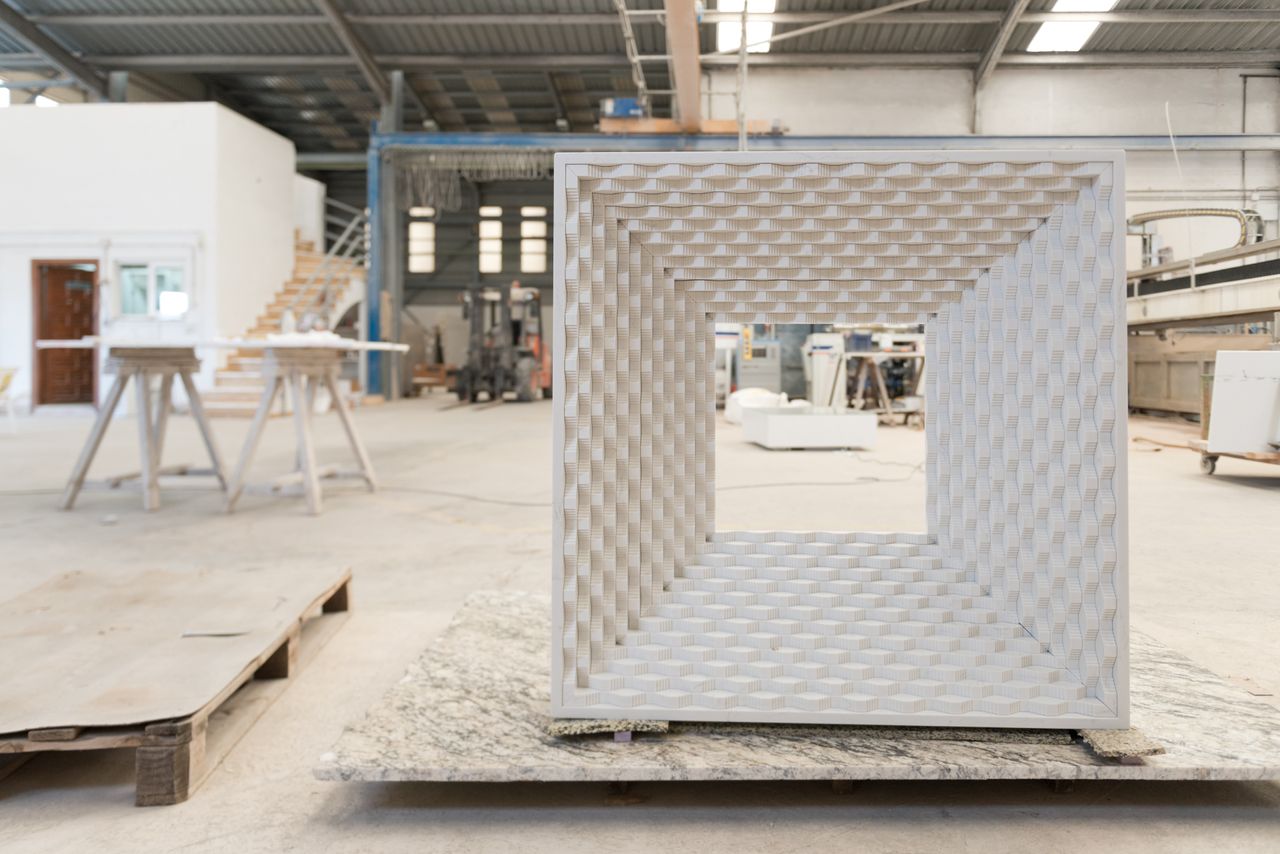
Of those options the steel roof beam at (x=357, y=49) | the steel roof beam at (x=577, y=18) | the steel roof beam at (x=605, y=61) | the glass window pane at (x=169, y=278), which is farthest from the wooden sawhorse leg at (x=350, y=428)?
the steel roof beam at (x=357, y=49)

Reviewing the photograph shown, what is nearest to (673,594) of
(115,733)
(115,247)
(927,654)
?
(927,654)

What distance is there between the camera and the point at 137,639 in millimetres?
1834

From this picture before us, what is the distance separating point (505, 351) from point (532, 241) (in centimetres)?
565

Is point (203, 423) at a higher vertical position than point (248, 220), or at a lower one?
lower

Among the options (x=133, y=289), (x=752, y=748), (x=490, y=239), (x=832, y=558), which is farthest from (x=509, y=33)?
(x=752, y=748)

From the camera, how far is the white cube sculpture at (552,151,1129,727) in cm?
135

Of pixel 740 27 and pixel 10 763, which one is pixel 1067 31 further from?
pixel 10 763

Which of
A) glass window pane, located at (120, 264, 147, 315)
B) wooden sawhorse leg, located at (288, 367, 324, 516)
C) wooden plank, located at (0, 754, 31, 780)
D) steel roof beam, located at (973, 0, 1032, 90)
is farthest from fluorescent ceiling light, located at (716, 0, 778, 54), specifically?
wooden plank, located at (0, 754, 31, 780)

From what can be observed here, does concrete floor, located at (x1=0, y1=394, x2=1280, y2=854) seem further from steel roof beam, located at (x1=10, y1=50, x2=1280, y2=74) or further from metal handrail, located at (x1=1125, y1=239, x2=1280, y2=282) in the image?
steel roof beam, located at (x1=10, y1=50, x2=1280, y2=74)

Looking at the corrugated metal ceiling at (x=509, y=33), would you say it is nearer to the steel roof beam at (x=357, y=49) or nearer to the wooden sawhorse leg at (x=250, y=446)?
the steel roof beam at (x=357, y=49)

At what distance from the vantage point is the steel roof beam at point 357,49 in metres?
11.8

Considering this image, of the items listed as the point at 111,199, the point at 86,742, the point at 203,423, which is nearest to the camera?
the point at 86,742

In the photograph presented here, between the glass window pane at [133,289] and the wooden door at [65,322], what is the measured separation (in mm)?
597

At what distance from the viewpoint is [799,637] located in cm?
146
